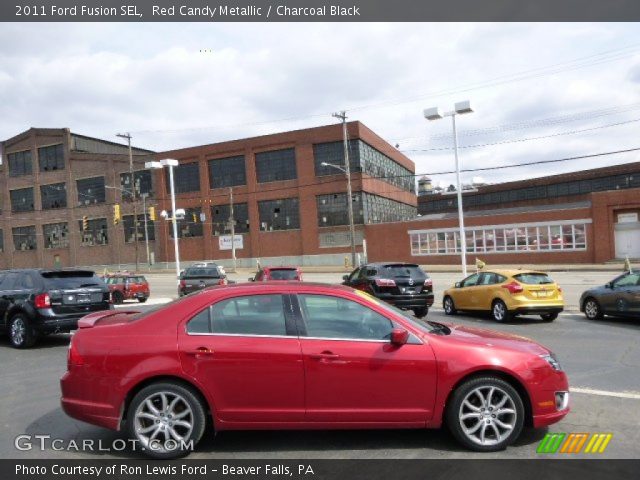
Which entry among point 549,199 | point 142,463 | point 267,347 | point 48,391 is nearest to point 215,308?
point 267,347

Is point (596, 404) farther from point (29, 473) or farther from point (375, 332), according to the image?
point (29, 473)

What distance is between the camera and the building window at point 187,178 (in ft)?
213

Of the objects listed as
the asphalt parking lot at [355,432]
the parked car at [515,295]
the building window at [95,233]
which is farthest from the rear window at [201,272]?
the building window at [95,233]

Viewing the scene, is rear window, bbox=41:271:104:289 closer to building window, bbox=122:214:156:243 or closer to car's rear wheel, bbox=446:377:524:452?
car's rear wheel, bbox=446:377:524:452

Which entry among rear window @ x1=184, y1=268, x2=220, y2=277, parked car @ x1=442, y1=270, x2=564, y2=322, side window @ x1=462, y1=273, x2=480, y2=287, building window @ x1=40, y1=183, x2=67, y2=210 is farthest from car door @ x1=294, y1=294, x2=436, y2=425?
building window @ x1=40, y1=183, x2=67, y2=210

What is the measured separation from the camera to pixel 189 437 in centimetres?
477

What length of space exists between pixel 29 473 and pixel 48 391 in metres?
3.10

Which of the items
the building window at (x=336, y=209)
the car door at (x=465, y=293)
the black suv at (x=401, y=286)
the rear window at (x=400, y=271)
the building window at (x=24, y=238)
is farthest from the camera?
the building window at (x=24, y=238)

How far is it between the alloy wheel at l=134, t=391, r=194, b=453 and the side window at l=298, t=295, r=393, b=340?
131 centimetres

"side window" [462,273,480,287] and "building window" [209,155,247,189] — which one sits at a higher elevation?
"building window" [209,155,247,189]

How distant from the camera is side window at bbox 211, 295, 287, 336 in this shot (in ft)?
16.2

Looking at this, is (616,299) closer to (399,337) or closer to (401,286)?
(401,286)

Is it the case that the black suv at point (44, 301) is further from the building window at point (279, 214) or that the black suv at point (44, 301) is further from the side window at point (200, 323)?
the building window at point (279, 214)

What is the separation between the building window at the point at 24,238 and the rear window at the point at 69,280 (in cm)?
7222
